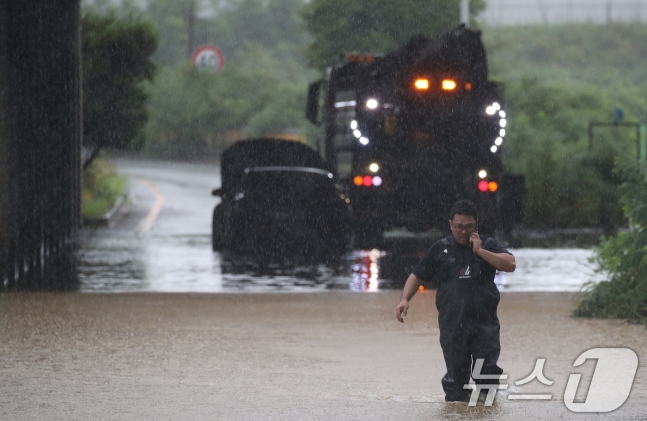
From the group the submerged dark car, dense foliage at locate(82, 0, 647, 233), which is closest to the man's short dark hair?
dense foliage at locate(82, 0, 647, 233)

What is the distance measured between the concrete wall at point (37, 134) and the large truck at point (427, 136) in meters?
5.24

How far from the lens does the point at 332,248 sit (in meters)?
22.8

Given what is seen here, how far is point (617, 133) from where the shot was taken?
166ft

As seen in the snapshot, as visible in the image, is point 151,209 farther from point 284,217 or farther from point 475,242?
point 475,242

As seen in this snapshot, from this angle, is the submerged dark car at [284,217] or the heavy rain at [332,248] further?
the submerged dark car at [284,217]

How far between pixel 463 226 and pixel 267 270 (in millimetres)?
11454

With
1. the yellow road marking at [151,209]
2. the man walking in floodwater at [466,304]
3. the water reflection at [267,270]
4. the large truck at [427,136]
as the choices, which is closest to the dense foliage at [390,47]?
the water reflection at [267,270]

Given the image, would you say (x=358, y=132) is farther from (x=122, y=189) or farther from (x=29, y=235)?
(x=122, y=189)

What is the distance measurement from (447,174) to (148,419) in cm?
1630

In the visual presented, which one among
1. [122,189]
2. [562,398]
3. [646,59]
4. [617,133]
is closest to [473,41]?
[562,398]
